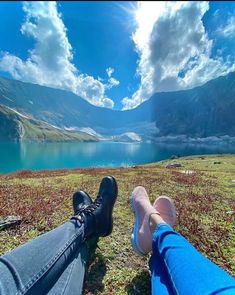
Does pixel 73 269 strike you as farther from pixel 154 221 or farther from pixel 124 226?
pixel 124 226

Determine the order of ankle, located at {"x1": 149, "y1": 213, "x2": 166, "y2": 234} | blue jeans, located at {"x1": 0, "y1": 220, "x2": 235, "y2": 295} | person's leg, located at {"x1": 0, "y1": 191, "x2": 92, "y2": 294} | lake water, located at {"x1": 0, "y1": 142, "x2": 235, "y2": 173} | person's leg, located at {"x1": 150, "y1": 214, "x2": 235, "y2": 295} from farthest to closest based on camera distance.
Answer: lake water, located at {"x1": 0, "y1": 142, "x2": 235, "y2": 173} → ankle, located at {"x1": 149, "y1": 213, "x2": 166, "y2": 234} → person's leg, located at {"x1": 0, "y1": 191, "x2": 92, "y2": 294} → blue jeans, located at {"x1": 0, "y1": 220, "x2": 235, "y2": 295} → person's leg, located at {"x1": 150, "y1": 214, "x2": 235, "y2": 295}

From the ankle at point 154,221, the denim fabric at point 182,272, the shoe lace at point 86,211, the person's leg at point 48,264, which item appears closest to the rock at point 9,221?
the shoe lace at point 86,211

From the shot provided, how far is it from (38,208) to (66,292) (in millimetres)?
4774

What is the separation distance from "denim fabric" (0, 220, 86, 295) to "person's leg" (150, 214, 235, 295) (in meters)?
1.00

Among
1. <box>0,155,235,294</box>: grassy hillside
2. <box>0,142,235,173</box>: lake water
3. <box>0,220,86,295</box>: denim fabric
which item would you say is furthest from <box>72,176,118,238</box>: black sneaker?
<box>0,142,235,173</box>: lake water

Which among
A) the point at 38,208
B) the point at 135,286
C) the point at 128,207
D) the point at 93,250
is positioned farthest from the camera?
the point at 128,207

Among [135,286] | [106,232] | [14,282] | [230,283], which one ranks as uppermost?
[230,283]

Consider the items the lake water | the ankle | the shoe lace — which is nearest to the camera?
the ankle

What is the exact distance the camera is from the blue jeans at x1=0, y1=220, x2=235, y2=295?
A: 80.9 inches

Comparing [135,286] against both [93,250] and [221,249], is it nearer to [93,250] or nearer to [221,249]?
[93,250]

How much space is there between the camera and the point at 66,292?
2.42 m

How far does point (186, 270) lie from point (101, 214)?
2524 mm

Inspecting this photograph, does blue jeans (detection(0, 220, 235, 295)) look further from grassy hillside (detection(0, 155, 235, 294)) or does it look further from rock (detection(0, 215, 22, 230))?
rock (detection(0, 215, 22, 230))

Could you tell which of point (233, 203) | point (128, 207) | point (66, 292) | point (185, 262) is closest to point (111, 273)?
point (66, 292)
